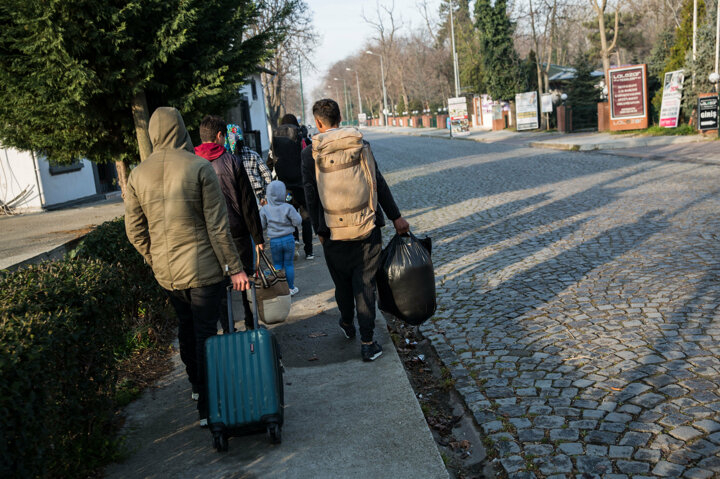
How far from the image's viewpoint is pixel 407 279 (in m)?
4.82

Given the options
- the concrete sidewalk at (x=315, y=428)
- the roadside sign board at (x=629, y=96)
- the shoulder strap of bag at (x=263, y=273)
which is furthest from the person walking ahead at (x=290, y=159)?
the roadside sign board at (x=629, y=96)

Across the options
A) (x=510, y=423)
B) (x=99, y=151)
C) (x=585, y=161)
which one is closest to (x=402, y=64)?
(x=585, y=161)

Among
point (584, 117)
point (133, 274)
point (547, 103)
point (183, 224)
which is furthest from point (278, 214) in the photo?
point (547, 103)

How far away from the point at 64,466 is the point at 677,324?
14.7ft

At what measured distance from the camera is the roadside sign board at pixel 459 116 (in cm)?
3994

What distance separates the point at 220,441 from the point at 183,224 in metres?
1.26

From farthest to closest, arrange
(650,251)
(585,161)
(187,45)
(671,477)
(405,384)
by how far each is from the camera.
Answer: (585,161)
(187,45)
(650,251)
(405,384)
(671,477)

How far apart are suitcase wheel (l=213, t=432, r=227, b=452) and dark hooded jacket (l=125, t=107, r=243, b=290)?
871 mm

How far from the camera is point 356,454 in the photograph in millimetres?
3482

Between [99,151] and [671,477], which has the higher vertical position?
[99,151]

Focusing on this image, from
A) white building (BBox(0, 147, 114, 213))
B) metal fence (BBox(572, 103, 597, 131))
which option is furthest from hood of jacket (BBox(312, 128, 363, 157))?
metal fence (BBox(572, 103, 597, 131))

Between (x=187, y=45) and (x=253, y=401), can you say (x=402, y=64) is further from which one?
(x=253, y=401)

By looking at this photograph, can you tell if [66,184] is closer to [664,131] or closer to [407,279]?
[407,279]

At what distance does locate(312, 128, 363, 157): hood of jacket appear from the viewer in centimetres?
461
